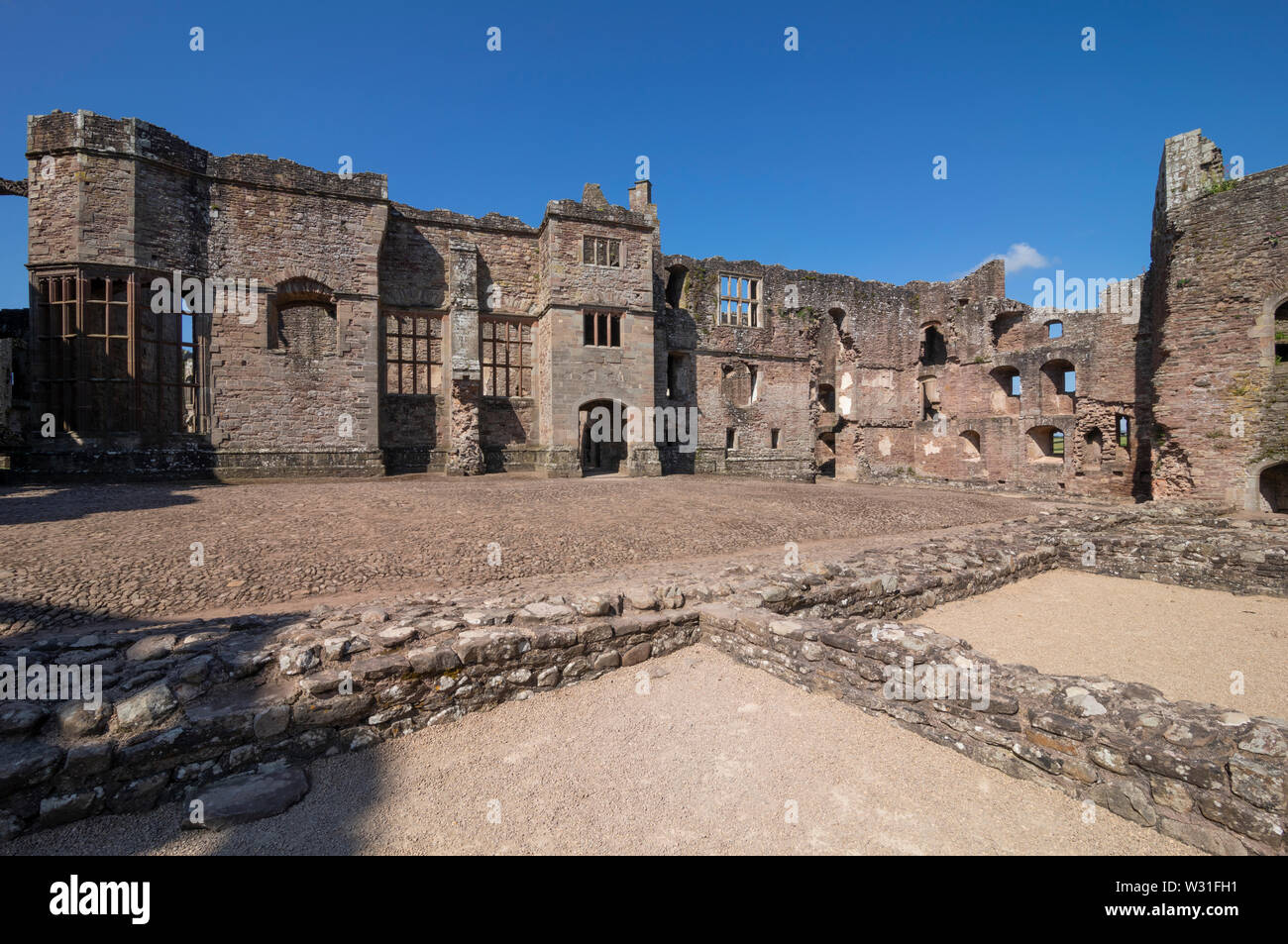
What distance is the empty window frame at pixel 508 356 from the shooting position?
20734 mm

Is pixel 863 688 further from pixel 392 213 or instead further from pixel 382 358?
pixel 392 213

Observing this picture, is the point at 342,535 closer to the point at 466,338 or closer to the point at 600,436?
the point at 466,338

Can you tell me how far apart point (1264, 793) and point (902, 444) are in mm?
28969

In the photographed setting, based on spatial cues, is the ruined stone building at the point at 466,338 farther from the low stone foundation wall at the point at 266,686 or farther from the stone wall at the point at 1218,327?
the low stone foundation wall at the point at 266,686

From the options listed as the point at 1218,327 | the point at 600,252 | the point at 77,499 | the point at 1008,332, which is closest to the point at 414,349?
the point at 600,252

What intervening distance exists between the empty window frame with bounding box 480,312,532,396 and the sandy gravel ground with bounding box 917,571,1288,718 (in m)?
16.4

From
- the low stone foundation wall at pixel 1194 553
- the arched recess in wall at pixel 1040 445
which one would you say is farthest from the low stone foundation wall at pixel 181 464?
the arched recess in wall at pixel 1040 445

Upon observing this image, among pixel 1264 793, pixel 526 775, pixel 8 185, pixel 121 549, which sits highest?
pixel 8 185

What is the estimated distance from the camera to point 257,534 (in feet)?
27.3

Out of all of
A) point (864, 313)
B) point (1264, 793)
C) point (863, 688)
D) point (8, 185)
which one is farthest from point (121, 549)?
point (864, 313)

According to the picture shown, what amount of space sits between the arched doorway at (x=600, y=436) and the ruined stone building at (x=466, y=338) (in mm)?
132

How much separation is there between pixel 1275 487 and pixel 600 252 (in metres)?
21.2

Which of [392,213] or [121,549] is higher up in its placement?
[392,213]
